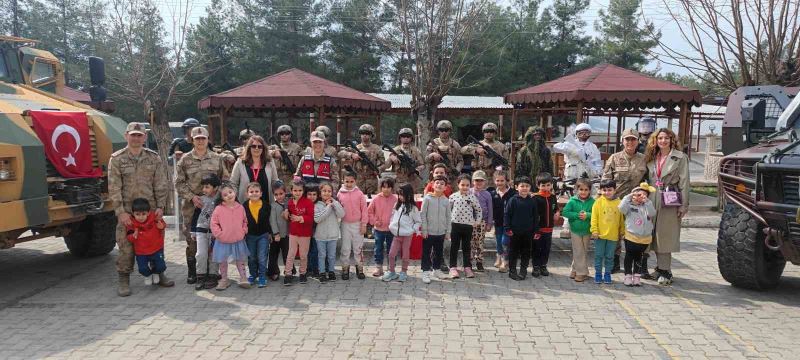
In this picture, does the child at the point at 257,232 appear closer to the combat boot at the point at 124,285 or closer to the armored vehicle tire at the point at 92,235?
the combat boot at the point at 124,285

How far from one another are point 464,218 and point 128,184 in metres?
3.29

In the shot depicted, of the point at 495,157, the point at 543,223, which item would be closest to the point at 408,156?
the point at 495,157

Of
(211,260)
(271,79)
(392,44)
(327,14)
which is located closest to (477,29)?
(392,44)

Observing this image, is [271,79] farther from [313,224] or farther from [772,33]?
[772,33]

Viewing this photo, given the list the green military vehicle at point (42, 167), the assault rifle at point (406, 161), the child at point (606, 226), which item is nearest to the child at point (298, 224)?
the assault rifle at point (406, 161)

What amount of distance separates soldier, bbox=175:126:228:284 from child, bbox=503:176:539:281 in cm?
304

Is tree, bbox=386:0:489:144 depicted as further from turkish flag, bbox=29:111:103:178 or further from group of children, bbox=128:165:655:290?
turkish flag, bbox=29:111:103:178

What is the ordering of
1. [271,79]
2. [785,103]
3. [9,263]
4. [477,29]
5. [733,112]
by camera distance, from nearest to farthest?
[9,263] → [785,103] → [733,112] → [271,79] → [477,29]

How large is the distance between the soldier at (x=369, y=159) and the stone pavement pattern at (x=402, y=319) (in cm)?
186

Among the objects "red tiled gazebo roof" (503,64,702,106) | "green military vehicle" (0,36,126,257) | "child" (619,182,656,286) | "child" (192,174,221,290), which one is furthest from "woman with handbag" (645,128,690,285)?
"green military vehicle" (0,36,126,257)

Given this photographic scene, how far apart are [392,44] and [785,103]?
7.20 metres

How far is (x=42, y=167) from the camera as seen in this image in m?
4.98

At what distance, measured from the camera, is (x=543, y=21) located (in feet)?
90.4

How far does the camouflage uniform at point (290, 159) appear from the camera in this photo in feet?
24.1
